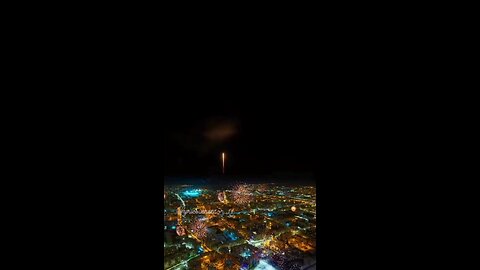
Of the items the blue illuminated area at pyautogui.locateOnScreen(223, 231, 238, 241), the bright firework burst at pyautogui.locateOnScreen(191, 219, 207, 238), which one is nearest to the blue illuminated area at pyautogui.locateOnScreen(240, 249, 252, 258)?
the blue illuminated area at pyautogui.locateOnScreen(223, 231, 238, 241)

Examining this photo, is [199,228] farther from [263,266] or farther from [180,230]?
[263,266]

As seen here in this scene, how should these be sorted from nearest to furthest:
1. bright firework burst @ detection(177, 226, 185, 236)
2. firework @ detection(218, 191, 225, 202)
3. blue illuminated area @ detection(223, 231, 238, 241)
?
1. blue illuminated area @ detection(223, 231, 238, 241)
2. bright firework burst @ detection(177, 226, 185, 236)
3. firework @ detection(218, 191, 225, 202)

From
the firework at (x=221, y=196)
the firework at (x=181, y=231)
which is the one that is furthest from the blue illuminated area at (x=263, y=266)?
the firework at (x=221, y=196)

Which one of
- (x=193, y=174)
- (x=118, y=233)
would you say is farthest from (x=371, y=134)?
(x=193, y=174)

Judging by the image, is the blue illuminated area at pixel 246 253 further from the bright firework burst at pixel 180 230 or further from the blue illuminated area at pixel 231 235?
the bright firework burst at pixel 180 230

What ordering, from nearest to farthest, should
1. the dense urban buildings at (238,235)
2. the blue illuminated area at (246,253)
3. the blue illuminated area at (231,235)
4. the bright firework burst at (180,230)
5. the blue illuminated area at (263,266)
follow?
the blue illuminated area at (263,266)
the dense urban buildings at (238,235)
the blue illuminated area at (246,253)
the blue illuminated area at (231,235)
the bright firework burst at (180,230)

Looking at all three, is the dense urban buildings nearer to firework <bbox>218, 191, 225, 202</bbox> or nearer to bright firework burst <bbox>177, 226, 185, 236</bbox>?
bright firework burst <bbox>177, 226, 185, 236</bbox>

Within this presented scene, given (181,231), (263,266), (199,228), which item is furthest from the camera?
(199,228)

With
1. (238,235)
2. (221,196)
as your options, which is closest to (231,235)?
(238,235)
